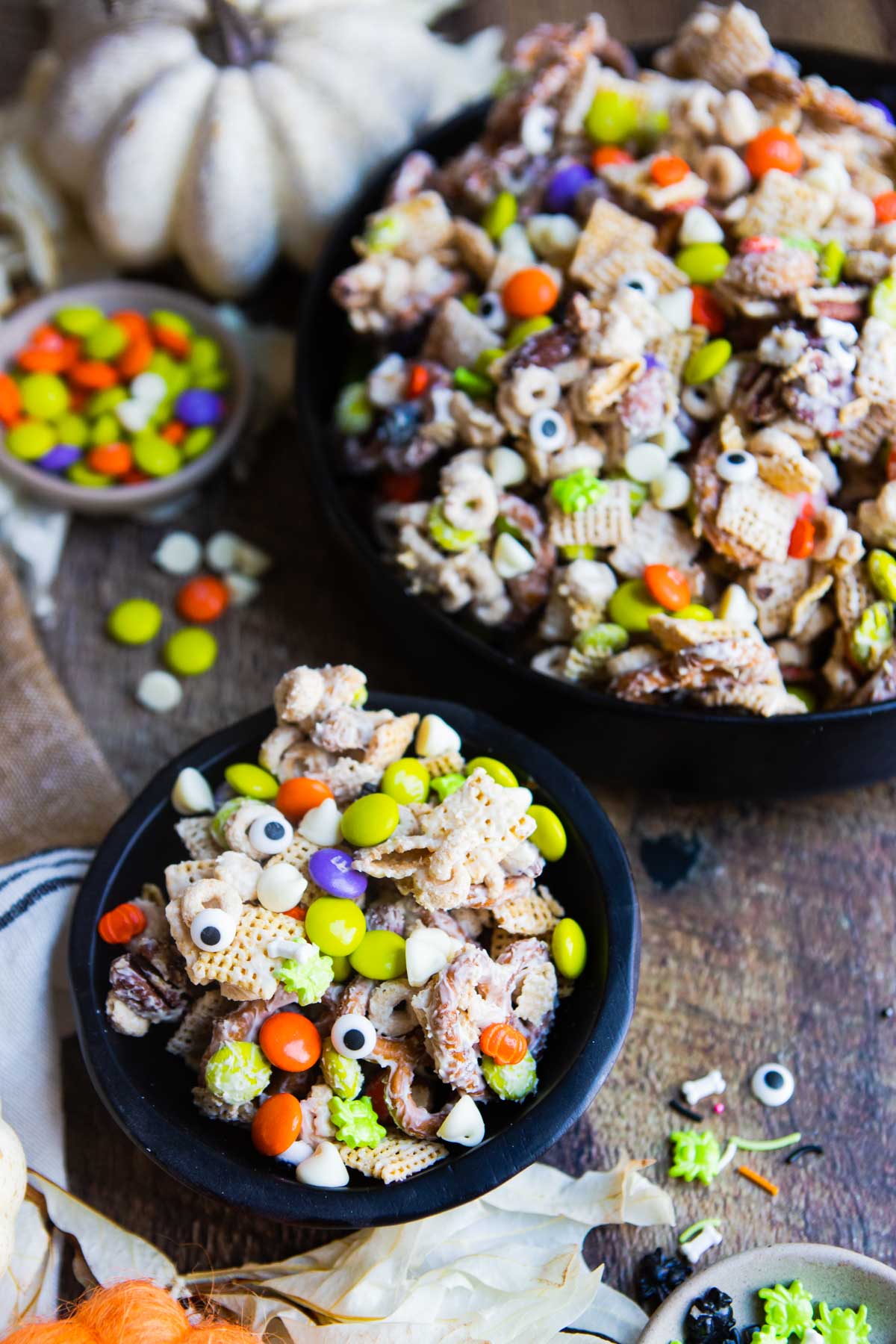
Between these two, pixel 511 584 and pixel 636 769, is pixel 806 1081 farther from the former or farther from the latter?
pixel 511 584

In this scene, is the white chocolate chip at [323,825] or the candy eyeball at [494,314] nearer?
the white chocolate chip at [323,825]

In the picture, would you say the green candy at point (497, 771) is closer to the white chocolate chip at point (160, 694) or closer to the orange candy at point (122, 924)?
the orange candy at point (122, 924)

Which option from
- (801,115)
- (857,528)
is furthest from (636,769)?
(801,115)

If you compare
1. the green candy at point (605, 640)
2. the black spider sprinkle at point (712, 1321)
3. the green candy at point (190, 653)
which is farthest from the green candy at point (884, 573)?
the green candy at point (190, 653)

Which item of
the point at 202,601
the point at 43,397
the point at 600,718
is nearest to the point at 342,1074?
the point at 600,718

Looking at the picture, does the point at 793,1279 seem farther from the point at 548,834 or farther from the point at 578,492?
the point at 578,492

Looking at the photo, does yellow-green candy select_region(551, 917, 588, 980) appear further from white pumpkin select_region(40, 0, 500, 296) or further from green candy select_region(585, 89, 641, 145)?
white pumpkin select_region(40, 0, 500, 296)
